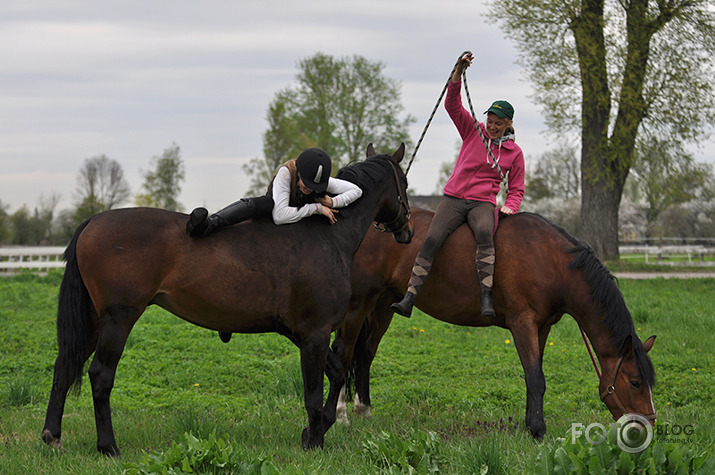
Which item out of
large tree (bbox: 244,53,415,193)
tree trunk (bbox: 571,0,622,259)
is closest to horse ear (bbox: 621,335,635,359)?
tree trunk (bbox: 571,0,622,259)

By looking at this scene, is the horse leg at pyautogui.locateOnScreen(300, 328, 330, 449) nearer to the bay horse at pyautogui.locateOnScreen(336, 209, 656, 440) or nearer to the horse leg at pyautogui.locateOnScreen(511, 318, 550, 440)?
the bay horse at pyautogui.locateOnScreen(336, 209, 656, 440)

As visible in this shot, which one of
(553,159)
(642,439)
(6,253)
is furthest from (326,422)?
(553,159)

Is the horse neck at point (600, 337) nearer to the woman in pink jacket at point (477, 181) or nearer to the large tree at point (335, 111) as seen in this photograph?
the woman in pink jacket at point (477, 181)

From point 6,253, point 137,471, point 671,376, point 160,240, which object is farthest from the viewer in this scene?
point 6,253

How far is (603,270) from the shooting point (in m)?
5.43

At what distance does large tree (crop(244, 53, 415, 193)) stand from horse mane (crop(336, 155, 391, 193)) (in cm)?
3565

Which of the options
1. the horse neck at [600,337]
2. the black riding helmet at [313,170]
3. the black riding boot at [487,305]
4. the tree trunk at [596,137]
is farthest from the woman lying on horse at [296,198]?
the tree trunk at [596,137]

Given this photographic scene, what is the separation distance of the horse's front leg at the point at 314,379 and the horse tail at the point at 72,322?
1.64 metres

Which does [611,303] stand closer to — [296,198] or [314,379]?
[314,379]

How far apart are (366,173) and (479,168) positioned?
1132 millimetres

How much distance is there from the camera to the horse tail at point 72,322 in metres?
4.86

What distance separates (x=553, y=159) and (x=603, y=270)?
2296 inches

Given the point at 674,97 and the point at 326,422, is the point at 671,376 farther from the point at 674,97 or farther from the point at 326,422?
the point at 674,97

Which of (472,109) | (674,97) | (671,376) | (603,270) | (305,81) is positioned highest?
(305,81)
